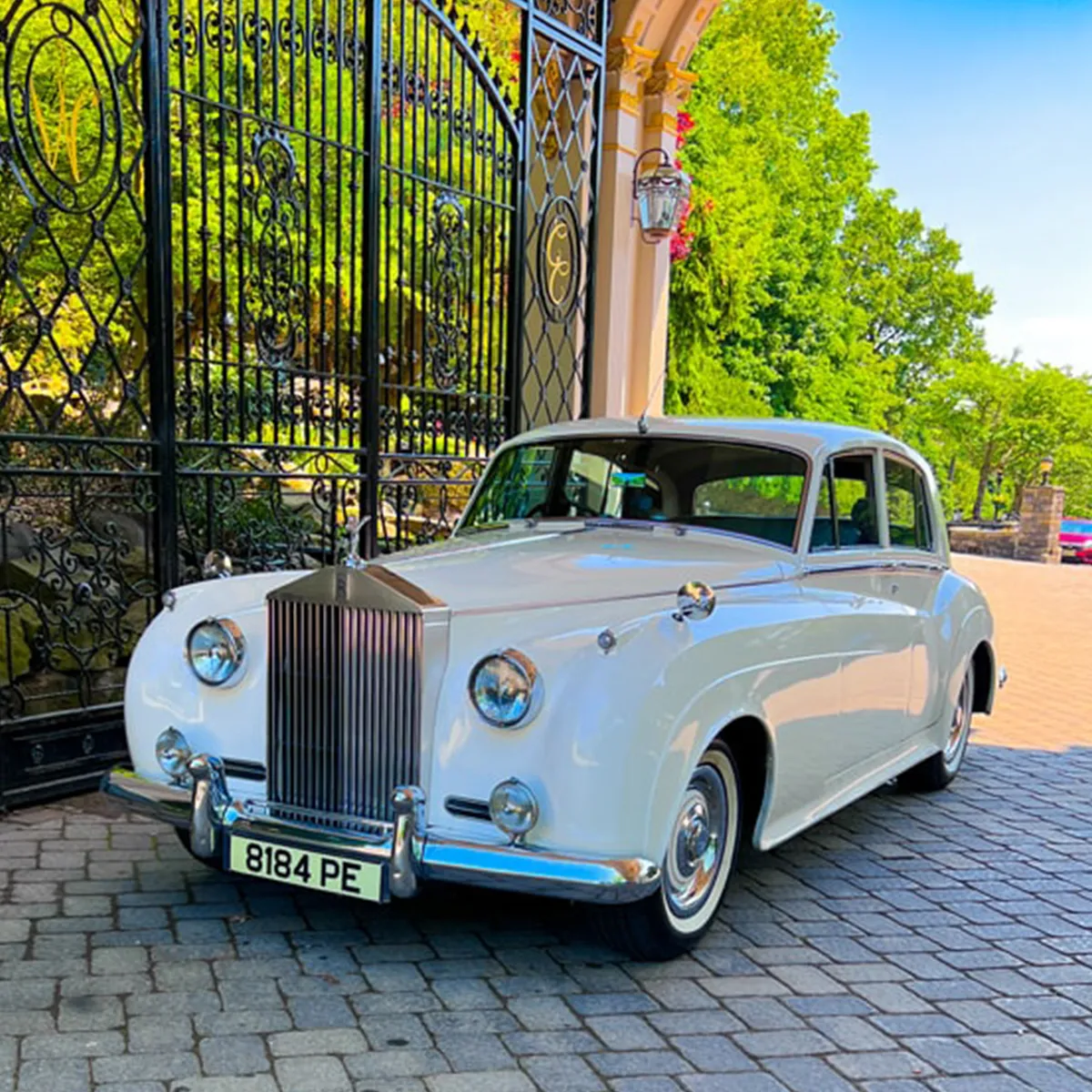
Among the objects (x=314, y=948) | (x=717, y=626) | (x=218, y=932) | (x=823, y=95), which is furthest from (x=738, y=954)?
(x=823, y=95)

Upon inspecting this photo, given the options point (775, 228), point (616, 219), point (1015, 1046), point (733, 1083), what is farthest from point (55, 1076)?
point (775, 228)

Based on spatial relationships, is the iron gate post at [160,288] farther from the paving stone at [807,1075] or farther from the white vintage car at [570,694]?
the paving stone at [807,1075]

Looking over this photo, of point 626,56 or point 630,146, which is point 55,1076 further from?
point 626,56

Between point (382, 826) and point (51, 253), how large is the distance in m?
6.28

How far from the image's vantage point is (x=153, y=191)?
17.1 ft

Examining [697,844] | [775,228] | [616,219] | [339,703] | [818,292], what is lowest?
[697,844]

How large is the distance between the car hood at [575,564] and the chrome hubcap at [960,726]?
2.29m

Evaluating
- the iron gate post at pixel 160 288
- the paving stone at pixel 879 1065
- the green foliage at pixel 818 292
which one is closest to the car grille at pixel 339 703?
the paving stone at pixel 879 1065

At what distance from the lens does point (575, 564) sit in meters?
3.81

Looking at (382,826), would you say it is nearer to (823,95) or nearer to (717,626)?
(717,626)

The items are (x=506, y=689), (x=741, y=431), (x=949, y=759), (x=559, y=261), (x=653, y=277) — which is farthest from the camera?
(x=653, y=277)

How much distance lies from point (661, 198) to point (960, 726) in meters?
5.38

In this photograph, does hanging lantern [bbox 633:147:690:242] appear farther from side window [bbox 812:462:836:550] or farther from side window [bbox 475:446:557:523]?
side window [bbox 812:462:836:550]

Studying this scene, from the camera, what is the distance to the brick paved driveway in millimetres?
2775
